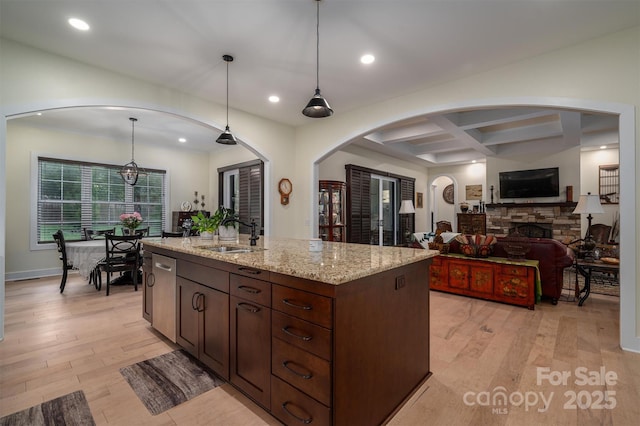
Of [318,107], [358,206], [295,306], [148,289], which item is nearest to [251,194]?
[358,206]

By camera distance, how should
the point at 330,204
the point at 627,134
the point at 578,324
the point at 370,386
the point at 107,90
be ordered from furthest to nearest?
the point at 330,204 → the point at 107,90 → the point at 578,324 → the point at 627,134 → the point at 370,386

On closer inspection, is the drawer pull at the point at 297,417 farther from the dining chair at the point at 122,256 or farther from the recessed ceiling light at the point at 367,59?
the dining chair at the point at 122,256

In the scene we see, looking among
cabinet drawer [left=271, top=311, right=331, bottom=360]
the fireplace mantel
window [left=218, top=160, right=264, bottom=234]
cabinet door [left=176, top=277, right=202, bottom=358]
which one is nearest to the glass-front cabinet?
window [left=218, top=160, right=264, bottom=234]

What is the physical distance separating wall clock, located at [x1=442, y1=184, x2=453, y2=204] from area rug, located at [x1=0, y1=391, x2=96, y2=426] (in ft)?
33.4

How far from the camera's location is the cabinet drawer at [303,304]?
1414 mm

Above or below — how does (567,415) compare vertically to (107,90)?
below

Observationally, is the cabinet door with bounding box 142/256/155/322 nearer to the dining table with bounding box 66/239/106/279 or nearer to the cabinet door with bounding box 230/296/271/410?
the cabinet door with bounding box 230/296/271/410

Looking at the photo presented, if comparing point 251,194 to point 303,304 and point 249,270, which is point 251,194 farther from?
point 303,304

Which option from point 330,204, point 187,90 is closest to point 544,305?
point 330,204

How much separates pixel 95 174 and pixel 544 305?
27.4ft

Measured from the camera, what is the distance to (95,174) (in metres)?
6.19

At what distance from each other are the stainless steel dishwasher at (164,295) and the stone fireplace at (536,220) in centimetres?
759

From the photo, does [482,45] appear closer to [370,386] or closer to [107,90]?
[370,386]

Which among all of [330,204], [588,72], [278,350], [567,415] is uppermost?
[588,72]
